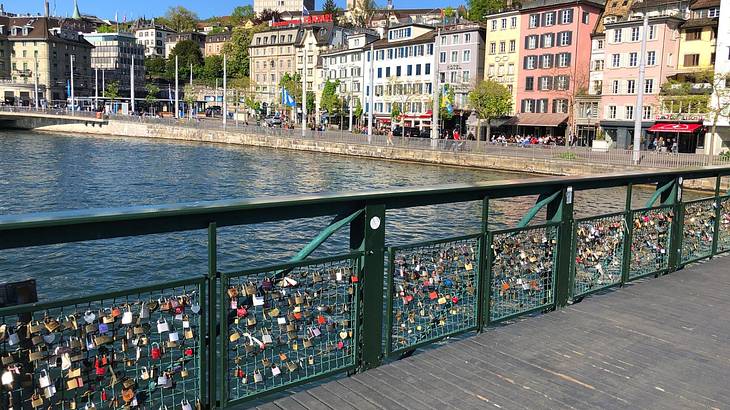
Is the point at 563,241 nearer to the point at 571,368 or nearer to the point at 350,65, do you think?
the point at 571,368

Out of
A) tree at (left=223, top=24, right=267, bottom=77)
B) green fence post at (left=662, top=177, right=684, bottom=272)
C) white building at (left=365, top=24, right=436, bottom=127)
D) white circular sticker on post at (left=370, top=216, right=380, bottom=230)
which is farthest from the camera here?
tree at (left=223, top=24, right=267, bottom=77)

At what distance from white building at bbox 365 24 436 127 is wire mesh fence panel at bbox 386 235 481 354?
76.5 metres

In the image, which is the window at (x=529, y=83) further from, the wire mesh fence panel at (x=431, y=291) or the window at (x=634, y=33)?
the wire mesh fence panel at (x=431, y=291)

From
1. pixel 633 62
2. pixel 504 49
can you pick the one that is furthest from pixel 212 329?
pixel 504 49

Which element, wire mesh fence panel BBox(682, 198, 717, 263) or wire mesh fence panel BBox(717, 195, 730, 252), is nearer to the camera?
wire mesh fence panel BBox(682, 198, 717, 263)

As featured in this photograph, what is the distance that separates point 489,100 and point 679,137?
1845 cm

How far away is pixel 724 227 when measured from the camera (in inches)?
389

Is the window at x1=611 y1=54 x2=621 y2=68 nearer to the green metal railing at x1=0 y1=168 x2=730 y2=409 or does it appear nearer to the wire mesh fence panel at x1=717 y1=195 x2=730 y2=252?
the wire mesh fence panel at x1=717 y1=195 x2=730 y2=252

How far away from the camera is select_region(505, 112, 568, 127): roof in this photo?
67.8m

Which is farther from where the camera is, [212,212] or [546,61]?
[546,61]

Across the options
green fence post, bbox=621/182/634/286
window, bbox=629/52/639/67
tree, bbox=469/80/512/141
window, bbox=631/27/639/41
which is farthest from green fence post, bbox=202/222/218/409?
tree, bbox=469/80/512/141

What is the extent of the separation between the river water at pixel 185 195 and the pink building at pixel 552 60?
22.6 metres

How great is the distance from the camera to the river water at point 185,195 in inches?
688

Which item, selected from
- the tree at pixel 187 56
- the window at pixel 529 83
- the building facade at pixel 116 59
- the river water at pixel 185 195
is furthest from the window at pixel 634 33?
the building facade at pixel 116 59
